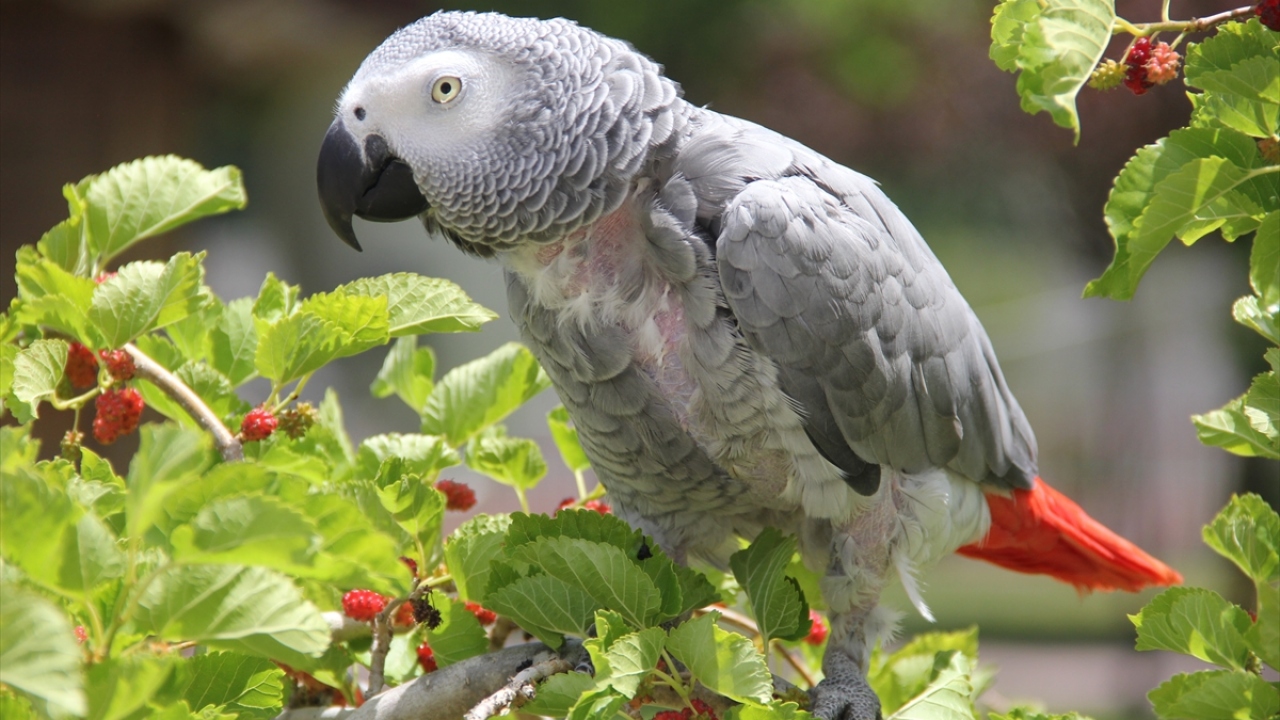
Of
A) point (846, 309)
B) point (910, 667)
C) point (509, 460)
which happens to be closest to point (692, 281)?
point (846, 309)

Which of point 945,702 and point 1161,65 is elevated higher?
point 1161,65

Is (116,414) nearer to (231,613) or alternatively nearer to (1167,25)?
(231,613)

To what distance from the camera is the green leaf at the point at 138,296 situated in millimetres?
706

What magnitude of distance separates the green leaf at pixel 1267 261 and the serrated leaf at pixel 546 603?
48 cm

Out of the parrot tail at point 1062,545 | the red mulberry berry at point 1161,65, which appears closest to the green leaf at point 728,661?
the red mulberry berry at point 1161,65

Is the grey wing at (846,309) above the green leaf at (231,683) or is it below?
above

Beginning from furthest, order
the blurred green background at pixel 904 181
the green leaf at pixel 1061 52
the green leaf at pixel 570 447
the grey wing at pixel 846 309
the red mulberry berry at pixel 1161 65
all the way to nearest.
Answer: the blurred green background at pixel 904 181
the green leaf at pixel 570 447
the grey wing at pixel 846 309
the red mulberry berry at pixel 1161 65
the green leaf at pixel 1061 52

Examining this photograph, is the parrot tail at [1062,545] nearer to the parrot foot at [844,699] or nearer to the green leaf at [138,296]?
the parrot foot at [844,699]

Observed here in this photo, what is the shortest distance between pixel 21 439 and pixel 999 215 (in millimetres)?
4698

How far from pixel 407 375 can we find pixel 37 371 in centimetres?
37

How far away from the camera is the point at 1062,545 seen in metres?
1.19

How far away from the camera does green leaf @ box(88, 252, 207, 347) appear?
71 cm

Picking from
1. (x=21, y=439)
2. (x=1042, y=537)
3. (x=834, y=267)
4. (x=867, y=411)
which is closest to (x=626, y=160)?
(x=834, y=267)

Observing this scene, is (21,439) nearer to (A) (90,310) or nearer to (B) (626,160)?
(A) (90,310)
